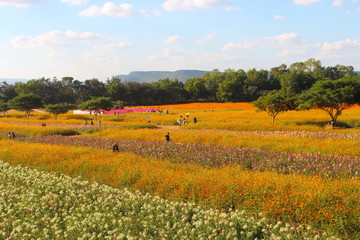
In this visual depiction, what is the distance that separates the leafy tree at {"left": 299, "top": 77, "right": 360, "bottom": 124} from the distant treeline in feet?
214

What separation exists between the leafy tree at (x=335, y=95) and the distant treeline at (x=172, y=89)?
6513cm

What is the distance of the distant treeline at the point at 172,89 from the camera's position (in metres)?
102

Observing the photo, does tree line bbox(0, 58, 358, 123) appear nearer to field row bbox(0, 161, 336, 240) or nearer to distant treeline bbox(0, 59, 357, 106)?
distant treeline bbox(0, 59, 357, 106)

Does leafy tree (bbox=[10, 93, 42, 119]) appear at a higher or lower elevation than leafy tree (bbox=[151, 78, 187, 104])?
lower

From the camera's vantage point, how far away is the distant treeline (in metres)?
102

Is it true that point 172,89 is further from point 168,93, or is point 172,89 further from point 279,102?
point 279,102

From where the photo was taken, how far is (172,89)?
11156 centimetres

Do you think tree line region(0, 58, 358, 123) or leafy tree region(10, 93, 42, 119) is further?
tree line region(0, 58, 358, 123)

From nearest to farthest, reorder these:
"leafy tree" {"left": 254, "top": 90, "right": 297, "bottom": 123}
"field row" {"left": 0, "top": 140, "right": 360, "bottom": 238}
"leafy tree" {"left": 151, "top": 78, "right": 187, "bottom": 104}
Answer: "field row" {"left": 0, "top": 140, "right": 360, "bottom": 238} → "leafy tree" {"left": 254, "top": 90, "right": 297, "bottom": 123} → "leafy tree" {"left": 151, "top": 78, "right": 187, "bottom": 104}

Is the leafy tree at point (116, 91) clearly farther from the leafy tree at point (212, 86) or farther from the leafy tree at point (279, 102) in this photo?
the leafy tree at point (279, 102)

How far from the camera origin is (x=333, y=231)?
26.1 ft

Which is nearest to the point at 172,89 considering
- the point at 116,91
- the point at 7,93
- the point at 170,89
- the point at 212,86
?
the point at 170,89

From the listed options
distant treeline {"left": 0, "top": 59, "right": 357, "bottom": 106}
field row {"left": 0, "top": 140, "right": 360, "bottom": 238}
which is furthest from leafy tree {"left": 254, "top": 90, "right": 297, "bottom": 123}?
distant treeline {"left": 0, "top": 59, "right": 357, "bottom": 106}

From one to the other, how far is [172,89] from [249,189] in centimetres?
10234
